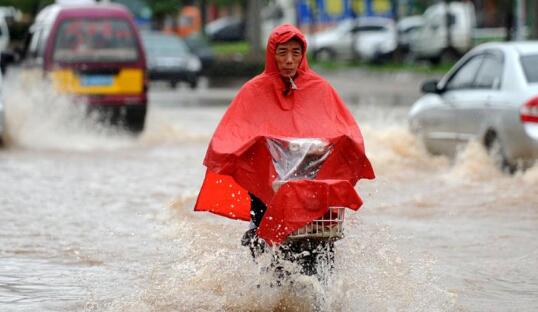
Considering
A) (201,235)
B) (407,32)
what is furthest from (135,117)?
(407,32)

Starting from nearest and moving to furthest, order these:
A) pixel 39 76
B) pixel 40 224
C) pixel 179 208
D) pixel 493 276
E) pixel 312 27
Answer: pixel 493 276 < pixel 40 224 < pixel 179 208 < pixel 39 76 < pixel 312 27

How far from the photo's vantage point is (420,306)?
25.5ft

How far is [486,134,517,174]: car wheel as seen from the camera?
1391cm

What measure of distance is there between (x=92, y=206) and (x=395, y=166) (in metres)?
4.44

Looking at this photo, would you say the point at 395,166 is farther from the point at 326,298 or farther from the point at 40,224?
the point at 326,298

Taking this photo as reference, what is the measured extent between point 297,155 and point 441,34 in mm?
41279

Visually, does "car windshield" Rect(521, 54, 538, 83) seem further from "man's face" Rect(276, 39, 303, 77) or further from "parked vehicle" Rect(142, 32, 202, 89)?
"parked vehicle" Rect(142, 32, 202, 89)

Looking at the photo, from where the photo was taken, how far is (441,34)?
47938 mm

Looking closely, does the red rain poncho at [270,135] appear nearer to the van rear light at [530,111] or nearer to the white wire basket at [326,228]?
the white wire basket at [326,228]

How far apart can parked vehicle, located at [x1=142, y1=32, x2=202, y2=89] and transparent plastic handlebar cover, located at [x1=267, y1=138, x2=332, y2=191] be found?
1197 inches

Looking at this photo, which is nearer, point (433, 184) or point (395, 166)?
point (433, 184)

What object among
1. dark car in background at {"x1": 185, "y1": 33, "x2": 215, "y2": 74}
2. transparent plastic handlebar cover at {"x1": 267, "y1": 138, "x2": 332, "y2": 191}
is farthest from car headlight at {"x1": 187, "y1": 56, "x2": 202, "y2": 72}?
transparent plastic handlebar cover at {"x1": 267, "y1": 138, "x2": 332, "y2": 191}

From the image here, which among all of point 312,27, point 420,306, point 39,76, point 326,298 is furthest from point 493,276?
point 312,27

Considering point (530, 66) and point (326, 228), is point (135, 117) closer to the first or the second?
point (530, 66)
